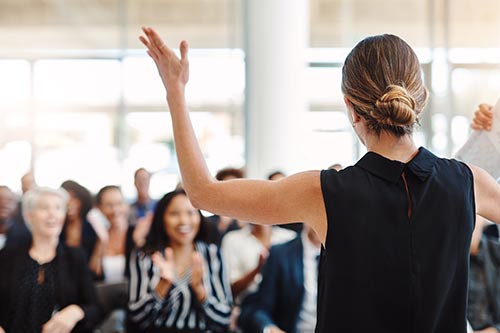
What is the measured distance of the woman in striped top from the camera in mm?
3797

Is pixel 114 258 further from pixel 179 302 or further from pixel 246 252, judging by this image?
pixel 179 302

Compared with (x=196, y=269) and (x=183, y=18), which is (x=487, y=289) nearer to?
(x=196, y=269)

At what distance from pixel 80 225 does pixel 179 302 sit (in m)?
1.72

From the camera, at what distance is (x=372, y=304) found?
1.32 m

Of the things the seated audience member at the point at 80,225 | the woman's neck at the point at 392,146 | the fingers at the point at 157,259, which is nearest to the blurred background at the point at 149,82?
the seated audience member at the point at 80,225

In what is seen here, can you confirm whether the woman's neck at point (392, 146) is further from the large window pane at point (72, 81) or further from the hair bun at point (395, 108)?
the large window pane at point (72, 81)

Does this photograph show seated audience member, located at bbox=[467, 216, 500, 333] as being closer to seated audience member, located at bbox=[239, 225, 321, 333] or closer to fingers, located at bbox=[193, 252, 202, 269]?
seated audience member, located at bbox=[239, 225, 321, 333]

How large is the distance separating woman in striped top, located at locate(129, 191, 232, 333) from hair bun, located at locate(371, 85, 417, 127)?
8.64 ft

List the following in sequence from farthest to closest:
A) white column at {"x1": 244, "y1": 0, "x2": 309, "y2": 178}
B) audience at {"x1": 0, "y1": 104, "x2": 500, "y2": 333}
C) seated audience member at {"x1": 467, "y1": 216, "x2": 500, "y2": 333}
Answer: white column at {"x1": 244, "y1": 0, "x2": 309, "y2": 178}
audience at {"x1": 0, "y1": 104, "x2": 500, "y2": 333}
seated audience member at {"x1": 467, "y1": 216, "x2": 500, "y2": 333}

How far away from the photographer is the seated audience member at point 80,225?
5188mm

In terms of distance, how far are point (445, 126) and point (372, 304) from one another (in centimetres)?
987

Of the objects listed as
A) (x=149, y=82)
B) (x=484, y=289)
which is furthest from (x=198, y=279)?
(x=149, y=82)

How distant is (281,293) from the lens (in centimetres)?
405

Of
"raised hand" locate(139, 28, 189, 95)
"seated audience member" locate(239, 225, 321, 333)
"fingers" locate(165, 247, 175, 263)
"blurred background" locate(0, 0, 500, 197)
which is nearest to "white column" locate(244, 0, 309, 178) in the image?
"blurred background" locate(0, 0, 500, 197)
